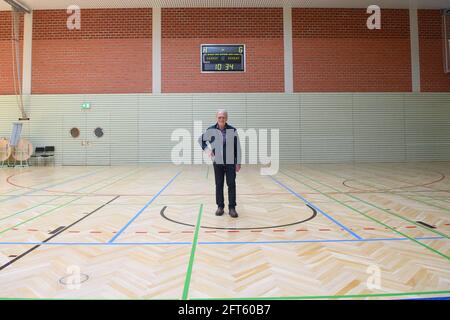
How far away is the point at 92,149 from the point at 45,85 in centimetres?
359

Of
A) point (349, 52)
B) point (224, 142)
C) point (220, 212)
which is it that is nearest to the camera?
point (224, 142)

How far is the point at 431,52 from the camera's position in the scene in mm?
15070

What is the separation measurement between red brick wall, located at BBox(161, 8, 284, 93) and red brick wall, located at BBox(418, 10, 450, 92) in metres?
6.54

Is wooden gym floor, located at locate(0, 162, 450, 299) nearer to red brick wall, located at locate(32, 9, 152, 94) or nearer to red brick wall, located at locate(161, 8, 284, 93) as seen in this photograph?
red brick wall, located at locate(161, 8, 284, 93)

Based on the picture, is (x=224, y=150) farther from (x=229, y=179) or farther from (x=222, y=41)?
(x=222, y=41)

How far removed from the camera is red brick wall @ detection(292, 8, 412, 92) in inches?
583

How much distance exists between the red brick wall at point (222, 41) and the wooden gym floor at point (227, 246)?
8691 millimetres

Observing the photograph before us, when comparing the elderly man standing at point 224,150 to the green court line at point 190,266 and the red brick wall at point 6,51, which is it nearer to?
the green court line at point 190,266

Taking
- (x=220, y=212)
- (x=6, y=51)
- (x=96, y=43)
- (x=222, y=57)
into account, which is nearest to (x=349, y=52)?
(x=222, y=57)

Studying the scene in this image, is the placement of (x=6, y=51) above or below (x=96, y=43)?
below

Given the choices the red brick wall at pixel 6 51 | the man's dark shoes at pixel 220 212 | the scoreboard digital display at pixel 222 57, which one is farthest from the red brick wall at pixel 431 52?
the red brick wall at pixel 6 51

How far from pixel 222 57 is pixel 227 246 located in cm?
1239

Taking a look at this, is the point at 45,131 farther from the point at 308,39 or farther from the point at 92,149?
the point at 308,39

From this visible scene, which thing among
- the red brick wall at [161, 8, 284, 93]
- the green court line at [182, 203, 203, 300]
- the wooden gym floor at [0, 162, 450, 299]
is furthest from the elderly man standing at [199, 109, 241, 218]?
the red brick wall at [161, 8, 284, 93]
